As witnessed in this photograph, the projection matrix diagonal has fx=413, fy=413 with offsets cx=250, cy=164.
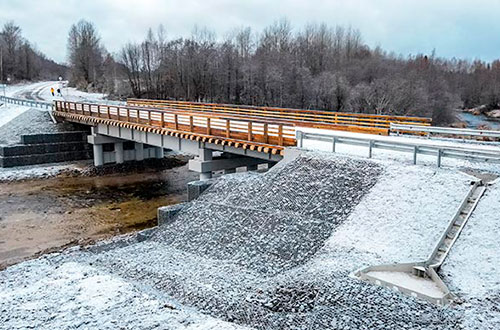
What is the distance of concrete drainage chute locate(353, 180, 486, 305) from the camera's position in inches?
357

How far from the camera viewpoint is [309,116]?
1046 inches

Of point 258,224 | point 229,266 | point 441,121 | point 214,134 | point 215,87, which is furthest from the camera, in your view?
point 215,87

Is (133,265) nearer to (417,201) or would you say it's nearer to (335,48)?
(417,201)

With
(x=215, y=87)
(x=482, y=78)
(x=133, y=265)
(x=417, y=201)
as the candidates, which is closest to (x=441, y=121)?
(x=215, y=87)

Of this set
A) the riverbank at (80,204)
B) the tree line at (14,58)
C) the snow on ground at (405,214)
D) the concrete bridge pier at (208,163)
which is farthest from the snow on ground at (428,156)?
the tree line at (14,58)

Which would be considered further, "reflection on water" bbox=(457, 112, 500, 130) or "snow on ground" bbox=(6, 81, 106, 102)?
"snow on ground" bbox=(6, 81, 106, 102)

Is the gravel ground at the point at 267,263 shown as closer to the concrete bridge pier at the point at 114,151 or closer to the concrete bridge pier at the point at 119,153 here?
the concrete bridge pier at the point at 119,153

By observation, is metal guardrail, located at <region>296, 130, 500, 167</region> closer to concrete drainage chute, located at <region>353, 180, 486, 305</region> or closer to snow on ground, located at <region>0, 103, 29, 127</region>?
concrete drainage chute, located at <region>353, 180, 486, 305</region>

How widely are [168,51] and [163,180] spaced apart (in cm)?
4720

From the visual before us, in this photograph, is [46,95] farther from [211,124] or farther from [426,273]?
[426,273]

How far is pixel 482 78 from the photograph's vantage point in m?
95.2

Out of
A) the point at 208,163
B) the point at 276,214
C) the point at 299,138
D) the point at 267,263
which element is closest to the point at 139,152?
the point at 208,163

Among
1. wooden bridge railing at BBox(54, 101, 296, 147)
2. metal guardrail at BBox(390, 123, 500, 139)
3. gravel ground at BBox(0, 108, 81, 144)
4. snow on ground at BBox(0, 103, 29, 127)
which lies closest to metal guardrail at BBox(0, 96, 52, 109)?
snow on ground at BBox(0, 103, 29, 127)

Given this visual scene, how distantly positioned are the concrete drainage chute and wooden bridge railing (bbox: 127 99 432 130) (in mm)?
10205
